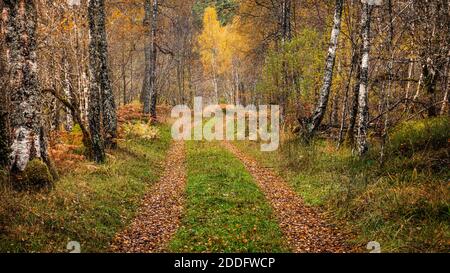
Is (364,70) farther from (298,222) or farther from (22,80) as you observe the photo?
(22,80)

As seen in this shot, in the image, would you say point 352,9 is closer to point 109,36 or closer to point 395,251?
point 395,251

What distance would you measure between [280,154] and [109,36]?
14.9 m

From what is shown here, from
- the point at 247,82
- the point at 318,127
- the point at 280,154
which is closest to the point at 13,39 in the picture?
the point at 280,154

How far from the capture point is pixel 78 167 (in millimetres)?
10633

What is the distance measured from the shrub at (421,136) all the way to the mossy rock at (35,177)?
9.43 metres

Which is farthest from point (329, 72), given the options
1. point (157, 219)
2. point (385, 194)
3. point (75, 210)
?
point (75, 210)

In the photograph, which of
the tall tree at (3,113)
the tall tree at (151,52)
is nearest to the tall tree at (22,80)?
the tall tree at (3,113)

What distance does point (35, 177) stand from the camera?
8188 mm

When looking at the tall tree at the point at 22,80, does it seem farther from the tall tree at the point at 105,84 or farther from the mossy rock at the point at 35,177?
the tall tree at the point at 105,84

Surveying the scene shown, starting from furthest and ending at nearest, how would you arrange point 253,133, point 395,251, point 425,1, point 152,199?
point 253,133 < point 425,1 < point 152,199 < point 395,251

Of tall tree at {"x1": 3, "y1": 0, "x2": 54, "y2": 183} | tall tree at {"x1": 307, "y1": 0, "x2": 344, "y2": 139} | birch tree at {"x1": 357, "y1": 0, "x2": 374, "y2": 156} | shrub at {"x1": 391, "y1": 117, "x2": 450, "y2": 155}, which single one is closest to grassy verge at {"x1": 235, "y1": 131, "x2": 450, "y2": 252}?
shrub at {"x1": 391, "y1": 117, "x2": 450, "y2": 155}

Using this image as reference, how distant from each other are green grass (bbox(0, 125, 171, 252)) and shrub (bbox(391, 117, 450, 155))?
7973 mm

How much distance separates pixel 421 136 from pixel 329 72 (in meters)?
5.47

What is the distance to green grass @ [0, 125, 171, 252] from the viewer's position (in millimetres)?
6387
